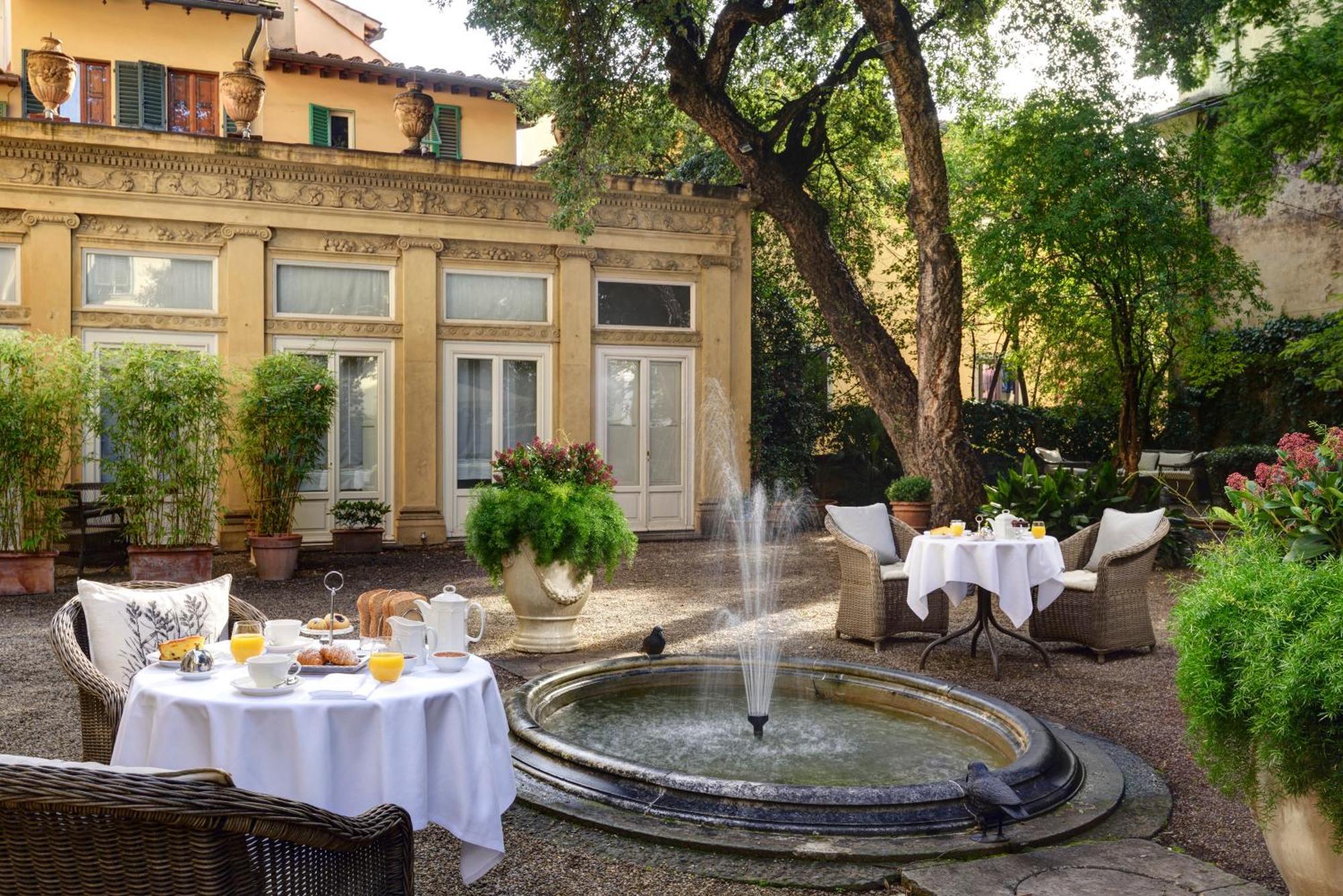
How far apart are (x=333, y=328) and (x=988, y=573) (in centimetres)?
855

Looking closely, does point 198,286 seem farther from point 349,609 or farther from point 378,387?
point 349,609

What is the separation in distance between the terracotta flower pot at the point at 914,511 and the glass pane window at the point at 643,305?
12.8ft

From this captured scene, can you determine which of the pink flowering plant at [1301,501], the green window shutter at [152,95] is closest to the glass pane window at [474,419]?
the green window shutter at [152,95]

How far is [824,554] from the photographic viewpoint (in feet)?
42.2

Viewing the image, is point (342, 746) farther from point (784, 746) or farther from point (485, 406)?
point (485, 406)

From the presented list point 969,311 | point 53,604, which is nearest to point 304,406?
point 53,604

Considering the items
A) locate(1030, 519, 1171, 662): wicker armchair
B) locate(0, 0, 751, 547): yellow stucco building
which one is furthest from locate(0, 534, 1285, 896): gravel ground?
locate(0, 0, 751, 547): yellow stucco building

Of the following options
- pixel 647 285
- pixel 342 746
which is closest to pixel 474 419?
pixel 647 285

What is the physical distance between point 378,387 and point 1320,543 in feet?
36.1

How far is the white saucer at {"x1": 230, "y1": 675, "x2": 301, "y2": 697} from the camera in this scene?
314 cm

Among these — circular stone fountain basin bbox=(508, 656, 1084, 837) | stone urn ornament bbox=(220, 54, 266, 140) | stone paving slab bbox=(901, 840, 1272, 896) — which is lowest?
stone paving slab bbox=(901, 840, 1272, 896)

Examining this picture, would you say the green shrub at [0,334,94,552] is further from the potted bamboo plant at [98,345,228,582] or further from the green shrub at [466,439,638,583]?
the green shrub at [466,439,638,583]

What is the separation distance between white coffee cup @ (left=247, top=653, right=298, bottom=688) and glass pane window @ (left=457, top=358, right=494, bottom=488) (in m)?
10.2

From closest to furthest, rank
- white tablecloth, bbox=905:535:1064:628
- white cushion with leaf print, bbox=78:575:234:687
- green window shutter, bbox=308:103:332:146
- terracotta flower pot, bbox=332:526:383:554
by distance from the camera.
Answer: white cushion with leaf print, bbox=78:575:234:687 < white tablecloth, bbox=905:535:1064:628 < terracotta flower pot, bbox=332:526:383:554 < green window shutter, bbox=308:103:332:146
